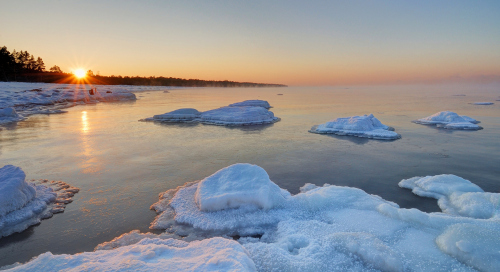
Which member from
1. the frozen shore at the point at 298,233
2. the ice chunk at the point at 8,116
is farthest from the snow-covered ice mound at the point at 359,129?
the ice chunk at the point at 8,116

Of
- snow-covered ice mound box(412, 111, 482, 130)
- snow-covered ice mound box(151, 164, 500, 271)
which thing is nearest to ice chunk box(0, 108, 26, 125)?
snow-covered ice mound box(151, 164, 500, 271)

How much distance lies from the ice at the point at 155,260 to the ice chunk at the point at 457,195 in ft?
14.8

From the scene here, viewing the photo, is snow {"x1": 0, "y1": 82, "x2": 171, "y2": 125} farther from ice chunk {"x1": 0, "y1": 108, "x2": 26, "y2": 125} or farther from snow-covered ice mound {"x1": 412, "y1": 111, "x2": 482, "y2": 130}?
snow-covered ice mound {"x1": 412, "y1": 111, "x2": 482, "y2": 130}

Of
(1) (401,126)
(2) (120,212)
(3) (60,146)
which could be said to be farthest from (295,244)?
(1) (401,126)

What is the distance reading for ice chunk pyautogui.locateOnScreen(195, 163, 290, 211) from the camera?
16.7 ft

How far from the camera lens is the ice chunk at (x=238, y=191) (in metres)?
5.10

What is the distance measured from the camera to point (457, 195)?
562cm

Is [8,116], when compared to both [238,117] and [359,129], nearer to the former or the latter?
[238,117]

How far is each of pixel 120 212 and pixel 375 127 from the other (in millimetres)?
13114

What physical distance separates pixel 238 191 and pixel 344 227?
81.6 inches

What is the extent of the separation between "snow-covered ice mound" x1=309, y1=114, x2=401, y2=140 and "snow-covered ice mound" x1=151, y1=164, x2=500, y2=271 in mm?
6287


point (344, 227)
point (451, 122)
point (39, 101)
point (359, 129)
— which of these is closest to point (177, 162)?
point (344, 227)

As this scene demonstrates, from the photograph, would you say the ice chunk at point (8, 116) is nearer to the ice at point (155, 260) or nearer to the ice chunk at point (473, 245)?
the ice at point (155, 260)

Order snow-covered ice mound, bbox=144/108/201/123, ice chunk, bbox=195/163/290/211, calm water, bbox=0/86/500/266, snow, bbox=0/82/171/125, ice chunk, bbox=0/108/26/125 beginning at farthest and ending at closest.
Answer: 1. snow, bbox=0/82/171/125
2. snow-covered ice mound, bbox=144/108/201/123
3. ice chunk, bbox=0/108/26/125
4. ice chunk, bbox=195/163/290/211
5. calm water, bbox=0/86/500/266
